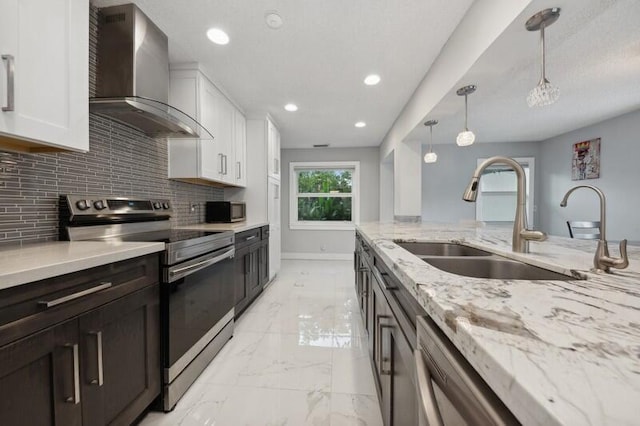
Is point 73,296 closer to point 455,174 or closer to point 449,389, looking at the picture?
point 449,389

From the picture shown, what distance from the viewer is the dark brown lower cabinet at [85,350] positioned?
2.50 feet

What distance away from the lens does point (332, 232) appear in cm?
554

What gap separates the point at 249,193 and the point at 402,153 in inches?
86.4

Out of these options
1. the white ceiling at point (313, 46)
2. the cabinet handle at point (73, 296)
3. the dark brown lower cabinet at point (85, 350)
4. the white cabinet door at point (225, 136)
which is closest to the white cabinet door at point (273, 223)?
the white cabinet door at point (225, 136)

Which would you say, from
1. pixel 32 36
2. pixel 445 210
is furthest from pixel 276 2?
pixel 445 210

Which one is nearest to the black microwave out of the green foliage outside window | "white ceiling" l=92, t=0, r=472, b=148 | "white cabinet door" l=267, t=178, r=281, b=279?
"white cabinet door" l=267, t=178, r=281, b=279

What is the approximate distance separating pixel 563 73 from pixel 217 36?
3097 millimetres

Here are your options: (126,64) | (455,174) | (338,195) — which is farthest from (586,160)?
(126,64)

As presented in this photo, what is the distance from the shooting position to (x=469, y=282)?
0.68 meters

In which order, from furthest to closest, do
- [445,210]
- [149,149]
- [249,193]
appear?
[445,210] → [249,193] → [149,149]

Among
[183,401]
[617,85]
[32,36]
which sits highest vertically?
[617,85]

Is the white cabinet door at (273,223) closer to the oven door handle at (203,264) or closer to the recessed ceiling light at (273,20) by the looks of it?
the oven door handle at (203,264)

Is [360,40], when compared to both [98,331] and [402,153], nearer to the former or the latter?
[402,153]

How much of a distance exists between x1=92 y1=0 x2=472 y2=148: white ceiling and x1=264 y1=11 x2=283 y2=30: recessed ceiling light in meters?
0.03
